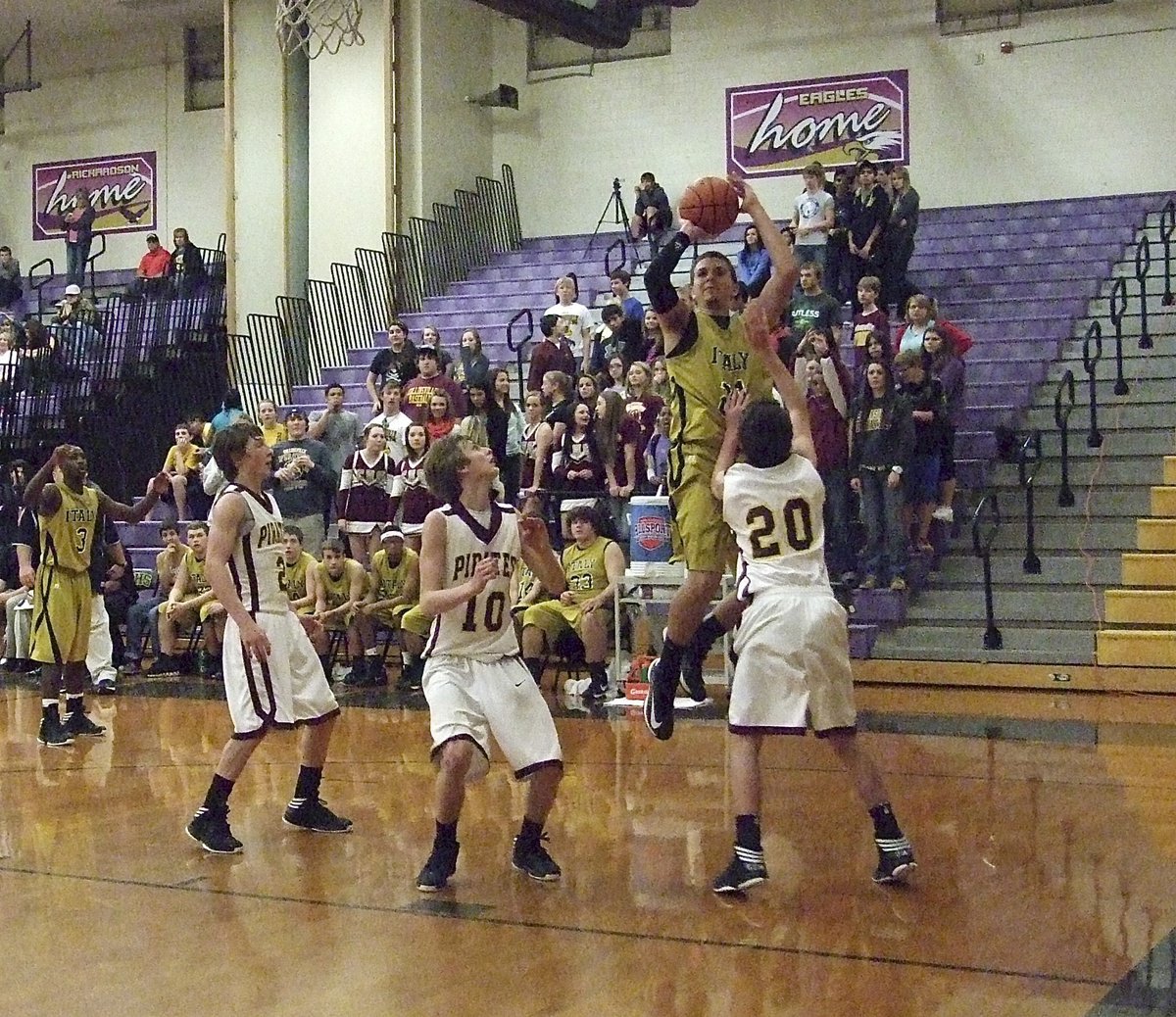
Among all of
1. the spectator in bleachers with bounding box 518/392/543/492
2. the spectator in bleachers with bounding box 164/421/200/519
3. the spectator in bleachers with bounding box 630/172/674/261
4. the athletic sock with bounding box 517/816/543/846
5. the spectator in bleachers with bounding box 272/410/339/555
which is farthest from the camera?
the spectator in bleachers with bounding box 630/172/674/261

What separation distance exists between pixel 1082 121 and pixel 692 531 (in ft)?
42.2

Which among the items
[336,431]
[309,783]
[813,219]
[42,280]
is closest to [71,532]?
[309,783]

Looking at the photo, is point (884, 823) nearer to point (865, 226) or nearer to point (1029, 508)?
point (1029, 508)

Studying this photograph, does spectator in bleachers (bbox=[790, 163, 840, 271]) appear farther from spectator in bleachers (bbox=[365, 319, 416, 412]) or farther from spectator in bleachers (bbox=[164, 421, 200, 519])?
spectator in bleachers (bbox=[164, 421, 200, 519])

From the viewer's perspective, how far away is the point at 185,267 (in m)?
18.6

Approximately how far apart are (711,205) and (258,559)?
7.17ft

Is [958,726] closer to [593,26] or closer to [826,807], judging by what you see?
[826,807]

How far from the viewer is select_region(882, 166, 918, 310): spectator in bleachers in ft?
45.8

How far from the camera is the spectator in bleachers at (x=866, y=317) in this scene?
12266mm

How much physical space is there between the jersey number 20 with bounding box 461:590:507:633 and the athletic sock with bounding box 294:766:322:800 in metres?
1.40

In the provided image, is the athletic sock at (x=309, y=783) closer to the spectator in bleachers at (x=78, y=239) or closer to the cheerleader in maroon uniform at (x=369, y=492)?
the cheerleader in maroon uniform at (x=369, y=492)

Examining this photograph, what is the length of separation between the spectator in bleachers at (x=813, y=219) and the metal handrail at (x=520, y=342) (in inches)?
107

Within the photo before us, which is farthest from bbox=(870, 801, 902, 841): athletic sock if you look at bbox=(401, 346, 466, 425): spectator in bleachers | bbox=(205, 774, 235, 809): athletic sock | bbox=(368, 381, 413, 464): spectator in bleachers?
bbox=(401, 346, 466, 425): spectator in bleachers

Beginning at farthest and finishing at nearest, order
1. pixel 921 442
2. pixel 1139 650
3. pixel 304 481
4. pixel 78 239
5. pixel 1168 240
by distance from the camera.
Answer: pixel 78 239 < pixel 1168 240 < pixel 304 481 < pixel 921 442 < pixel 1139 650
